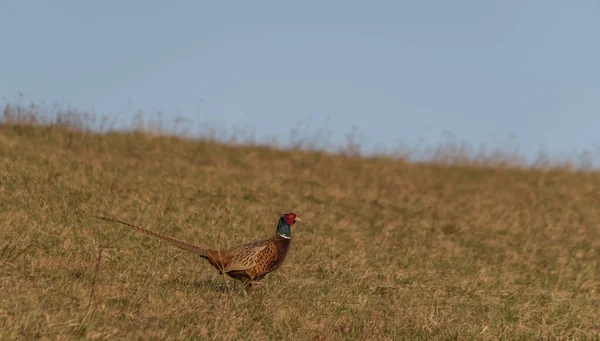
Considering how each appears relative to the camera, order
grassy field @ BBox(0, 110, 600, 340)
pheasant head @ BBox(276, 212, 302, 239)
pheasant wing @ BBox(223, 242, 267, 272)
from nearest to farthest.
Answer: grassy field @ BBox(0, 110, 600, 340)
pheasant wing @ BBox(223, 242, 267, 272)
pheasant head @ BBox(276, 212, 302, 239)

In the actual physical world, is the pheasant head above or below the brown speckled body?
above

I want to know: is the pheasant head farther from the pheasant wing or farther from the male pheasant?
the pheasant wing

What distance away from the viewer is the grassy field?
6895 mm

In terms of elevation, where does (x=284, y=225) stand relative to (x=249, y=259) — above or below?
above

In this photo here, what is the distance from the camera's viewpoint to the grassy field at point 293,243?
6.89 metres

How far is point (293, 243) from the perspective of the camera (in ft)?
40.0

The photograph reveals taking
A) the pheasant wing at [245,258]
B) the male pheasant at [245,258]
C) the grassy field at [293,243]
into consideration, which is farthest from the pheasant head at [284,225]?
the grassy field at [293,243]

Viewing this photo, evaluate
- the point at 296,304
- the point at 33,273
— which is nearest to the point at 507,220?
the point at 296,304

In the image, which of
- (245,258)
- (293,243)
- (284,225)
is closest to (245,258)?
(245,258)

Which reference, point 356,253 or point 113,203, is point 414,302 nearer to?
point 356,253

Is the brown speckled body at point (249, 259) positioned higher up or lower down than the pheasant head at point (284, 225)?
lower down

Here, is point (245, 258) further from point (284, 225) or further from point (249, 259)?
point (284, 225)

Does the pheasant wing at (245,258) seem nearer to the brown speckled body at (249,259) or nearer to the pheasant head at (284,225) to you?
the brown speckled body at (249,259)

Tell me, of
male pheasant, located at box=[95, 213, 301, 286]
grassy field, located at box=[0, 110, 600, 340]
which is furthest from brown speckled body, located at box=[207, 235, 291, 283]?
grassy field, located at box=[0, 110, 600, 340]
